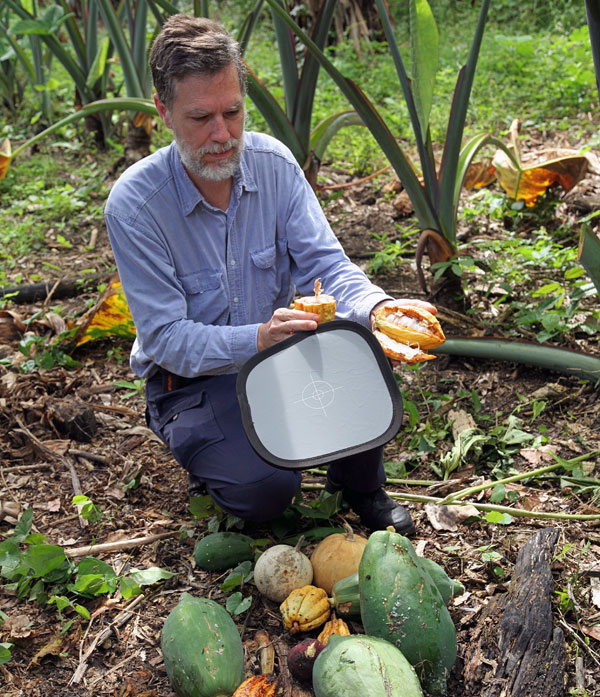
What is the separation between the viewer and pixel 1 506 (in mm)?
2361

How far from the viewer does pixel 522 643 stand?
1.65 m

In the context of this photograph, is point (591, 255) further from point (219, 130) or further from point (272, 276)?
point (219, 130)

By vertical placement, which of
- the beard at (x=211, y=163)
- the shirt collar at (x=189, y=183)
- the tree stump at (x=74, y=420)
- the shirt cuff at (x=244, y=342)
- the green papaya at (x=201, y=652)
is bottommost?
the tree stump at (x=74, y=420)

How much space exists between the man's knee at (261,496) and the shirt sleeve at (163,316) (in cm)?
34

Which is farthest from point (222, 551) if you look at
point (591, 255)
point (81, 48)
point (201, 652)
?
point (81, 48)

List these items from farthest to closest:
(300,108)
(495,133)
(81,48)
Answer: (81,48)
(495,133)
(300,108)

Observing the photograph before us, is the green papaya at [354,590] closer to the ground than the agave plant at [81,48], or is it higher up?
closer to the ground

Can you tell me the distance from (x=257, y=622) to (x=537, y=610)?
2.23 feet

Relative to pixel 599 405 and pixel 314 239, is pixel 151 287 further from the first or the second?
pixel 599 405

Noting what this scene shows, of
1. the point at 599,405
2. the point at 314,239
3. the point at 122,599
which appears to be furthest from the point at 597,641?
the point at 314,239

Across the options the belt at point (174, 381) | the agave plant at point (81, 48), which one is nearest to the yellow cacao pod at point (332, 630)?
the belt at point (174, 381)

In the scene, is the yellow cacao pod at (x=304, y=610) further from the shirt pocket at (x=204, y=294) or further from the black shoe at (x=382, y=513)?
the shirt pocket at (x=204, y=294)

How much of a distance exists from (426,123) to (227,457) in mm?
1480

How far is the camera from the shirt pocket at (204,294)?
2254mm
